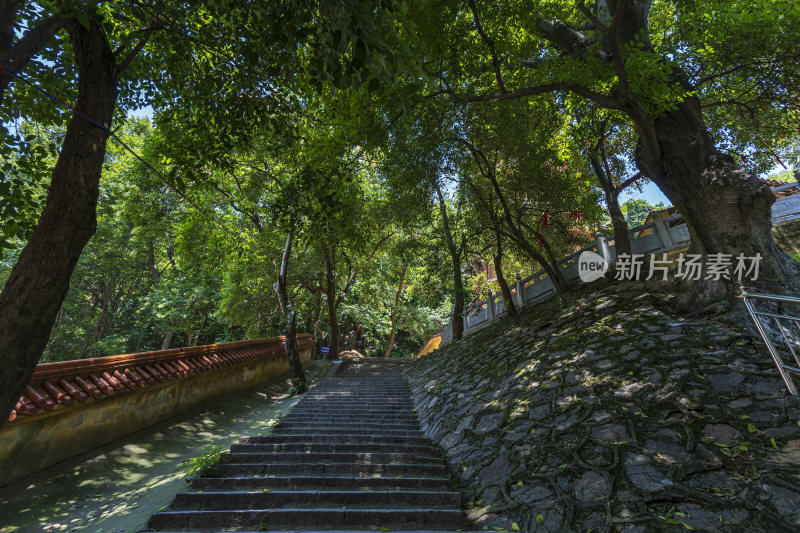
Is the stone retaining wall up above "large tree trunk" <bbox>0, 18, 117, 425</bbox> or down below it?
below

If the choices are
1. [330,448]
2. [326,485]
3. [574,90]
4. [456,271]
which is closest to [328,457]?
[330,448]

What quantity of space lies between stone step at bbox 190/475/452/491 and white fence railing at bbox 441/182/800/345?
8408 mm

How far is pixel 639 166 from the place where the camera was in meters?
6.54

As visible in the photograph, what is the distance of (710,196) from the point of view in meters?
5.48

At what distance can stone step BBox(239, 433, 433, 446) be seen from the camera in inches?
214

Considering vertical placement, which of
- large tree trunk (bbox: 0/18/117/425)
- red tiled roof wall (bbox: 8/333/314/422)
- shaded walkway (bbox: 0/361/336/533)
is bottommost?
shaded walkway (bbox: 0/361/336/533)

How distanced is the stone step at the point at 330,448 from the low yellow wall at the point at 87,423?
6.72 ft

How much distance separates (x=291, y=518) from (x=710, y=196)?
717 cm

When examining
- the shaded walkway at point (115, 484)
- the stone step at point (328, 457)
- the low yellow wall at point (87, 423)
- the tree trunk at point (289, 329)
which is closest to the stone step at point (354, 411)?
the shaded walkway at point (115, 484)

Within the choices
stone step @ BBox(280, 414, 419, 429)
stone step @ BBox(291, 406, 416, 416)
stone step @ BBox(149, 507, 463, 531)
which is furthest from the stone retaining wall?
stone step @ BBox(291, 406, 416, 416)

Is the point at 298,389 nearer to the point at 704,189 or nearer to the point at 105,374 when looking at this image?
the point at 105,374

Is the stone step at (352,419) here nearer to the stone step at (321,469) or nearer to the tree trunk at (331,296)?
the stone step at (321,469)

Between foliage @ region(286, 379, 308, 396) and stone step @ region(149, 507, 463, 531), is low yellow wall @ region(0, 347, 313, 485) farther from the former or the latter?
foliage @ region(286, 379, 308, 396)

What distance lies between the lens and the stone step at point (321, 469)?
4.28 meters
